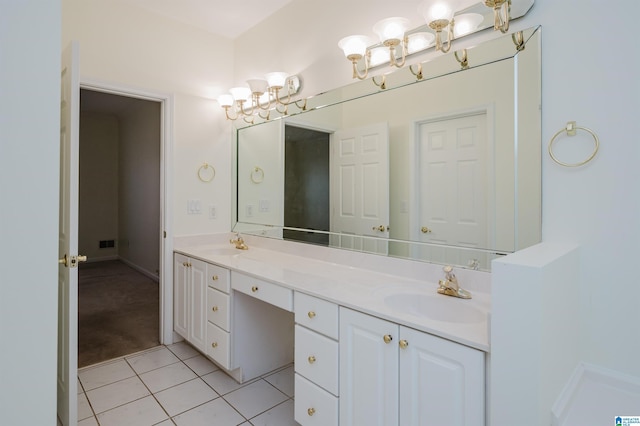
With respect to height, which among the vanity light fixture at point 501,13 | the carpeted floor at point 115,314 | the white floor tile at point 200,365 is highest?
the vanity light fixture at point 501,13

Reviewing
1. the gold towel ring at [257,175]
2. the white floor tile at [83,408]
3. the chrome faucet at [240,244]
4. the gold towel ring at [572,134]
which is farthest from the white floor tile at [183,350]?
the gold towel ring at [572,134]

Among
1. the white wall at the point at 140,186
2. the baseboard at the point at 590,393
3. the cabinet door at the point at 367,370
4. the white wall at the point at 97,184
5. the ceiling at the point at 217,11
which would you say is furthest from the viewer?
the white wall at the point at 97,184

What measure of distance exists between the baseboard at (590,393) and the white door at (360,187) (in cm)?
96

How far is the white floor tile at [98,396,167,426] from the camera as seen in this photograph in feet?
5.83

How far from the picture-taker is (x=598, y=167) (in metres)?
1.17

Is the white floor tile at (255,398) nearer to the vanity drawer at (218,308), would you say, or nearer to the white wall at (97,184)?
the vanity drawer at (218,308)

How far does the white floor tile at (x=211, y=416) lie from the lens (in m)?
1.78

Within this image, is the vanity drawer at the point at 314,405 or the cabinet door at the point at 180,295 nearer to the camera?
the vanity drawer at the point at 314,405

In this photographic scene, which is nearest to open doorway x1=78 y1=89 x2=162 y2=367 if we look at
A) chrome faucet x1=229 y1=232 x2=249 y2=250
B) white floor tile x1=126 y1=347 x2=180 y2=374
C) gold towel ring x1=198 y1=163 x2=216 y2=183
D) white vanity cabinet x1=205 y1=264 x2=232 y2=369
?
white floor tile x1=126 y1=347 x2=180 y2=374

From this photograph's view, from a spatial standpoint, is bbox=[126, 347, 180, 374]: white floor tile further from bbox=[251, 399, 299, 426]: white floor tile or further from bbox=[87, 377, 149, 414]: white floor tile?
bbox=[251, 399, 299, 426]: white floor tile

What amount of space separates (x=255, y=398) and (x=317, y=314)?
37.1 inches

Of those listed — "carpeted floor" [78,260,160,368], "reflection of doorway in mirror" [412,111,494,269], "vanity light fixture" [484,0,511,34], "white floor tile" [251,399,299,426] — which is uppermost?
"vanity light fixture" [484,0,511,34]

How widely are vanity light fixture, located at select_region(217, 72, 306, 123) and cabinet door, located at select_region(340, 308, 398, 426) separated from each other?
1.64 m

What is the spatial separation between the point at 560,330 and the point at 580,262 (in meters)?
0.35
